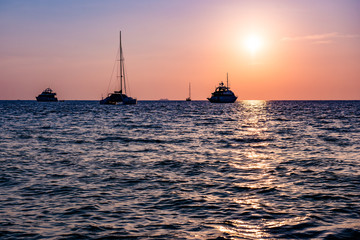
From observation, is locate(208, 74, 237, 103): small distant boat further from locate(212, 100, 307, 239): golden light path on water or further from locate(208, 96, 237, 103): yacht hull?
locate(212, 100, 307, 239): golden light path on water

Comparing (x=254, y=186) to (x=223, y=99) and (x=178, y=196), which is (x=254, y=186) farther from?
(x=223, y=99)

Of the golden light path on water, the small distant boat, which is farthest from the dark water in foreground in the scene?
the small distant boat

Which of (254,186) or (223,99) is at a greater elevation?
(223,99)

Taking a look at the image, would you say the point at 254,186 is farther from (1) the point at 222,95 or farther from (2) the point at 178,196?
(1) the point at 222,95

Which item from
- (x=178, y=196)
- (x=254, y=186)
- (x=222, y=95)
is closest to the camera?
(x=178, y=196)

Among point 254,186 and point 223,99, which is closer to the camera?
point 254,186

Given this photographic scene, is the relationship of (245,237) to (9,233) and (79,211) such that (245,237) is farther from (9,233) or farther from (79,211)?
(9,233)

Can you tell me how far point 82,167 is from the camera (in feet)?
46.9

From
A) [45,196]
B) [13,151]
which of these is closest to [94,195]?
[45,196]

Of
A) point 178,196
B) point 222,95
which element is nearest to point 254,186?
point 178,196

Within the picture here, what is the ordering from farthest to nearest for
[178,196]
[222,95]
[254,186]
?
1. [222,95]
2. [254,186]
3. [178,196]

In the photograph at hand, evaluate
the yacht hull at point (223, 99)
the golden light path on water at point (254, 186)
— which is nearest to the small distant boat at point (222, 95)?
the yacht hull at point (223, 99)

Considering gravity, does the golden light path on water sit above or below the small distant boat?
below

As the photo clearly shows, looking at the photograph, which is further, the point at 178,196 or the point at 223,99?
the point at 223,99
